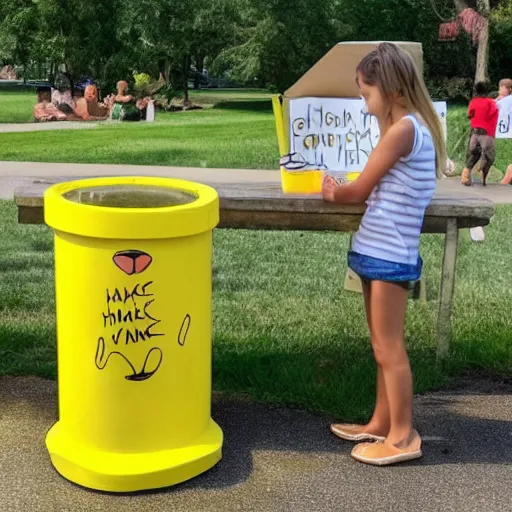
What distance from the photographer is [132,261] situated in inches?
111

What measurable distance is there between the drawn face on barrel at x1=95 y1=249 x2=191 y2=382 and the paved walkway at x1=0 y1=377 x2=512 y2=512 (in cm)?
48

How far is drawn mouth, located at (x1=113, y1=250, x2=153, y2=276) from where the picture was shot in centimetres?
281

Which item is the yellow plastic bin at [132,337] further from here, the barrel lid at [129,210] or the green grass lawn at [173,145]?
the green grass lawn at [173,145]

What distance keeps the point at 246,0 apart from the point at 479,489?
30.6 m

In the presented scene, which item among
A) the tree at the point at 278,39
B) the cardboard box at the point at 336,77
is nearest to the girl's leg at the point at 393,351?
the cardboard box at the point at 336,77

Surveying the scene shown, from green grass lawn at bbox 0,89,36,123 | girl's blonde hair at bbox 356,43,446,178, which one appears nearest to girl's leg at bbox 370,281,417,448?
girl's blonde hair at bbox 356,43,446,178

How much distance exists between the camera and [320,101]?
396 cm

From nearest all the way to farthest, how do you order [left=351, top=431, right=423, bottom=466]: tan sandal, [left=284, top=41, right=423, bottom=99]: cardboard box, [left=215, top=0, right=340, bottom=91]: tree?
[left=351, top=431, right=423, bottom=466]: tan sandal → [left=284, top=41, right=423, bottom=99]: cardboard box → [left=215, top=0, right=340, bottom=91]: tree

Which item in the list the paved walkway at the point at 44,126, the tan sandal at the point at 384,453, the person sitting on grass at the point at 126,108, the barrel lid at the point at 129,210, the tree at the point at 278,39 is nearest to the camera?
the barrel lid at the point at 129,210

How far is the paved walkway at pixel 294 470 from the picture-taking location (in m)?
2.89

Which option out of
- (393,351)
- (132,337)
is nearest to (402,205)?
(393,351)

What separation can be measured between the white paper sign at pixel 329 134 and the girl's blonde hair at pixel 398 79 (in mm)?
810

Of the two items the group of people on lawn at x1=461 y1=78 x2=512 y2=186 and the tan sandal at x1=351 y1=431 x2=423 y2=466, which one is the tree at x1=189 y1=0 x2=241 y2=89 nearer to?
the group of people on lawn at x1=461 y1=78 x2=512 y2=186

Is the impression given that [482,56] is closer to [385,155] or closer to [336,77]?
[336,77]
